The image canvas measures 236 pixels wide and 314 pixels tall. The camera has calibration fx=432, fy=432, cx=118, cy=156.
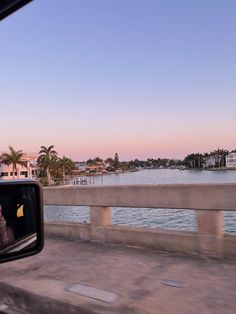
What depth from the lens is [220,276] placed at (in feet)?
15.9

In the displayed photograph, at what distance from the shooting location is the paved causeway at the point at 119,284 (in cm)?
413

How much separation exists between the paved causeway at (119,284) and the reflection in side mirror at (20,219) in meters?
1.91

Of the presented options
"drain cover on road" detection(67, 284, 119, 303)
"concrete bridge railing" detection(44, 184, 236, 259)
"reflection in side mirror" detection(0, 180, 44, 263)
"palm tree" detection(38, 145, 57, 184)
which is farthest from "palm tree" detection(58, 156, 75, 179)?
"reflection in side mirror" detection(0, 180, 44, 263)

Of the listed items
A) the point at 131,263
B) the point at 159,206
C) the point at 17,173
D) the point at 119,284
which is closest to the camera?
the point at 119,284

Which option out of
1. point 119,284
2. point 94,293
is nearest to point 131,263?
point 119,284

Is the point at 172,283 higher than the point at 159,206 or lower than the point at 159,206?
lower

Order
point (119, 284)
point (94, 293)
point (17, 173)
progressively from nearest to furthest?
point (94, 293), point (119, 284), point (17, 173)

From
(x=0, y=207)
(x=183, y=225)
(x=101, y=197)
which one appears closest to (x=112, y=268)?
(x=101, y=197)

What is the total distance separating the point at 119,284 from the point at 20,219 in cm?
269

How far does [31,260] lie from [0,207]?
411cm

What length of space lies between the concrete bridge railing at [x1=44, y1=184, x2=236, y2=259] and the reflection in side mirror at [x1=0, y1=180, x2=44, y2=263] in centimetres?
367

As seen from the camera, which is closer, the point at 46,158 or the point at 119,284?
the point at 119,284

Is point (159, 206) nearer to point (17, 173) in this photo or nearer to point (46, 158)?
point (17, 173)

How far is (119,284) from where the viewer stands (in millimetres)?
4816
